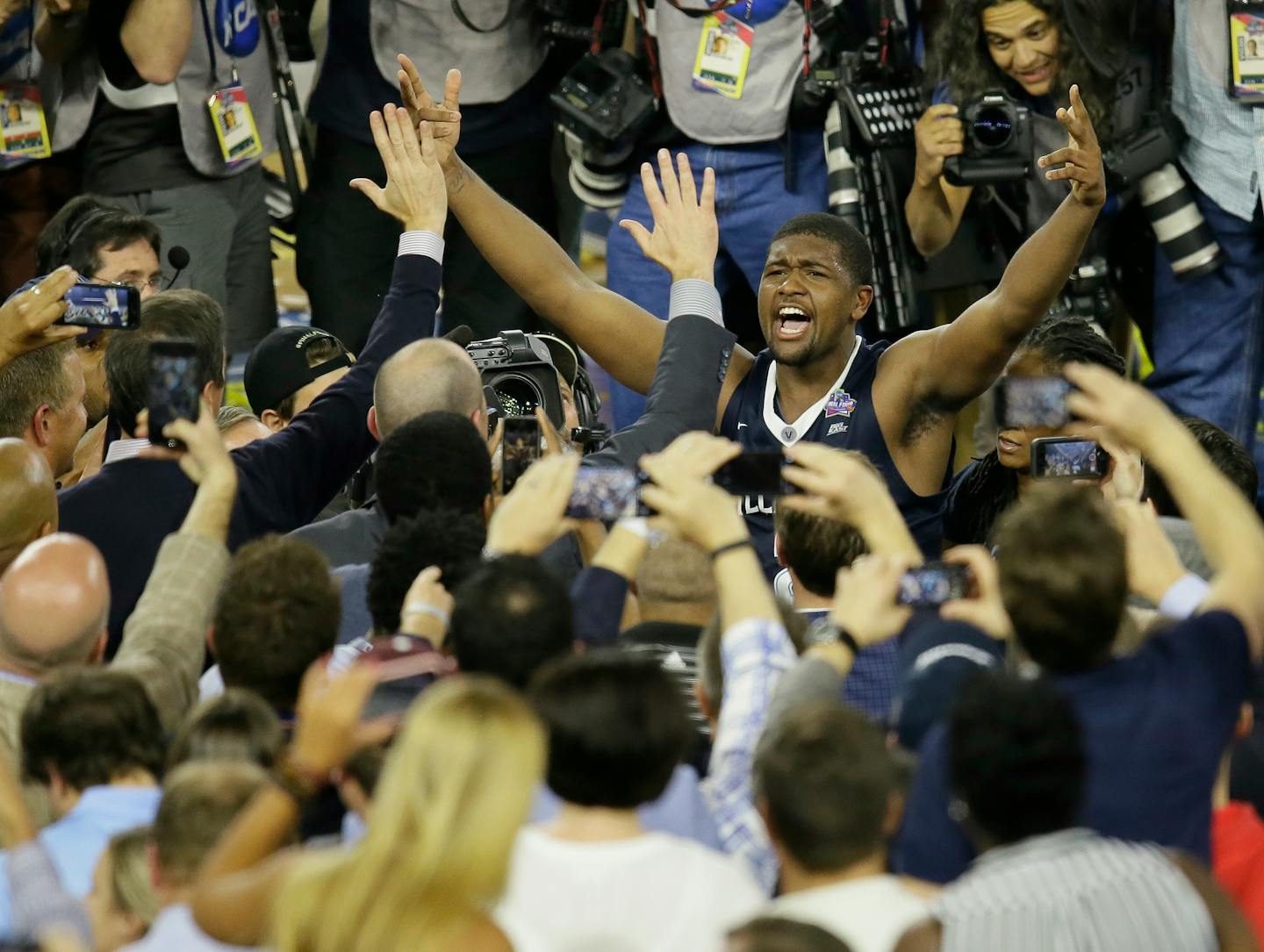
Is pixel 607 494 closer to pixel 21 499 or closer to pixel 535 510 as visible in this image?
pixel 535 510

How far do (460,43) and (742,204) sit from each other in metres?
0.95

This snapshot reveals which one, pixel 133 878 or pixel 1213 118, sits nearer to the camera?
pixel 133 878

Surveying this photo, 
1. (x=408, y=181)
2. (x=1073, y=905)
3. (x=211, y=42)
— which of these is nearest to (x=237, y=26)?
(x=211, y=42)

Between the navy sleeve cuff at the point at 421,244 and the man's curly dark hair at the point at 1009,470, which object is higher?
the navy sleeve cuff at the point at 421,244

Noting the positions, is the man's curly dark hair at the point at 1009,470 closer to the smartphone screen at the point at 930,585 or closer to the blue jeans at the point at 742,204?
the blue jeans at the point at 742,204

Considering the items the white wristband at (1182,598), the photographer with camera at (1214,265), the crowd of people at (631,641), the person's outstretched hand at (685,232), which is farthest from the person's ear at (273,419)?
the white wristband at (1182,598)

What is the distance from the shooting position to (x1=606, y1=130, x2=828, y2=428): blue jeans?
562cm

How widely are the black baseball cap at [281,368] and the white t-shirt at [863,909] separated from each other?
2977mm

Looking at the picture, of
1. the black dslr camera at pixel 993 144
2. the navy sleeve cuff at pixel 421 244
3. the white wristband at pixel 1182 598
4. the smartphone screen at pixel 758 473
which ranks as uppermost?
the white wristband at pixel 1182 598

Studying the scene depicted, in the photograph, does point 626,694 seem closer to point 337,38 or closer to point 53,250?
point 53,250

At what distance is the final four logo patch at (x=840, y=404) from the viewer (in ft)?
15.9

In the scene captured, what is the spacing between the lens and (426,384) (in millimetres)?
3691

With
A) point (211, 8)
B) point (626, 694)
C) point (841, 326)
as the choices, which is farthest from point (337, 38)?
point (626, 694)

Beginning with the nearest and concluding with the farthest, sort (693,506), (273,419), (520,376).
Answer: (693,506), (520,376), (273,419)
